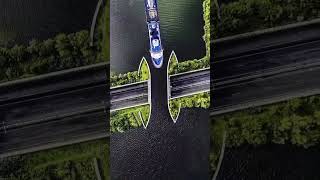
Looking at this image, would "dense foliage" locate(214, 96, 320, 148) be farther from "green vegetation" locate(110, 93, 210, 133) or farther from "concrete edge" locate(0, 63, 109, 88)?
"concrete edge" locate(0, 63, 109, 88)

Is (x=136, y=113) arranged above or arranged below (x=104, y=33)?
below

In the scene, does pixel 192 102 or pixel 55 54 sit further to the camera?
pixel 55 54

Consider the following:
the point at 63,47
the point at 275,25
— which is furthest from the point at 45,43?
the point at 275,25

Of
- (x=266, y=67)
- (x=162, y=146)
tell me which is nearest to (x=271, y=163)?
(x=266, y=67)

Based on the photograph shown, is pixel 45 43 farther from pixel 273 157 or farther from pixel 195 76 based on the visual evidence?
pixel 273 157

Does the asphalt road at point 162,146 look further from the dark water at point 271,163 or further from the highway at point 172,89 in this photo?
the dark water at point 271,163

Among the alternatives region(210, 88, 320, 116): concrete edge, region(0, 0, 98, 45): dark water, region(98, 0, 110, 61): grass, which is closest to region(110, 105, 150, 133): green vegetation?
region(210, 88, 320, 116): concrete edge

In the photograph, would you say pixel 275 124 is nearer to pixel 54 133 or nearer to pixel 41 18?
pixel 54 133
